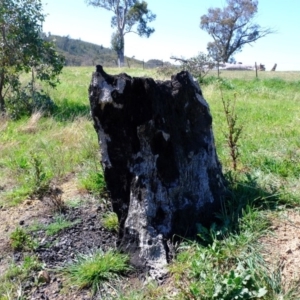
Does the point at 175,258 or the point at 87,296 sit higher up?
the point at 175,258

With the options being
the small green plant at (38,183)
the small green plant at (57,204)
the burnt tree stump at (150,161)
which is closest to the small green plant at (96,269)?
the burnt tree stump at (150,161)

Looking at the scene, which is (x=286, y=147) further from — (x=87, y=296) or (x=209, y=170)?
(x=87, y=296)

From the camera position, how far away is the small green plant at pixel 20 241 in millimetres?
3180

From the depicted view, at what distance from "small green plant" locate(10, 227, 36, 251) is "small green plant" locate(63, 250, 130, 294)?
49cm

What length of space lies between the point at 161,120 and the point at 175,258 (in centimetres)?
→ 98

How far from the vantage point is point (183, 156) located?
2.96 metres

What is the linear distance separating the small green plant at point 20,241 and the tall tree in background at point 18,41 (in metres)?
6.44

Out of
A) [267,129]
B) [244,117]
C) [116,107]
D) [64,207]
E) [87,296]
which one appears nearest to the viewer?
[87,296]

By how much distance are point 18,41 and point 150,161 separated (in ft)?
25.1

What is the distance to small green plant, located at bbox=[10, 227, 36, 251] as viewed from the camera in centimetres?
318

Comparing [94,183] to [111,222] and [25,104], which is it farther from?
[25,104]

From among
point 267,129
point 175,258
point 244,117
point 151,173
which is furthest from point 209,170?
point 244,117

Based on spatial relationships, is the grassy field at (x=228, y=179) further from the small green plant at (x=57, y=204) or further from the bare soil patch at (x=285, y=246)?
the small green plant at (x=57, y=204)

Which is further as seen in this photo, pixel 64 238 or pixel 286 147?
pixel 286 147
